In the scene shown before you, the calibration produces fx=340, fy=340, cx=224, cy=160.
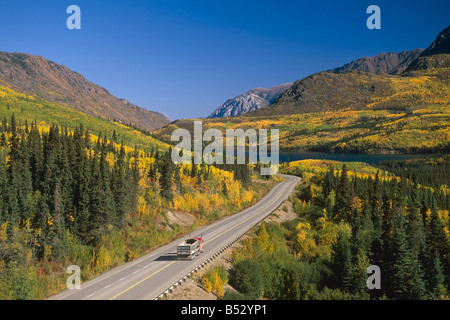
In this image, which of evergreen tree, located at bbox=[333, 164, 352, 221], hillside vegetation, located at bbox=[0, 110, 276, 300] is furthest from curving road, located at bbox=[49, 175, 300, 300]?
evergreen tree, located at bbox=[333, 164, 352, 221]

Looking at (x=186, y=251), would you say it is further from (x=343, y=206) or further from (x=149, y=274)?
(x=343, y=206)

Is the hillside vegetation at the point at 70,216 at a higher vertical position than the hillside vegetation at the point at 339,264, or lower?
higher

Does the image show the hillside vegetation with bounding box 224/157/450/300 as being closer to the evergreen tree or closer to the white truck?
the white truck

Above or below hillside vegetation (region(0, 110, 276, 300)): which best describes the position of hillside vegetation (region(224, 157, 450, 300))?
below

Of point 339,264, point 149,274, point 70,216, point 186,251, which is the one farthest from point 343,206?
point 70,216

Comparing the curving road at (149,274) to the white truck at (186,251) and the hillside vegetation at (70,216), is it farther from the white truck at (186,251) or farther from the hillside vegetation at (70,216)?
the hillside vegetation at (70,216)

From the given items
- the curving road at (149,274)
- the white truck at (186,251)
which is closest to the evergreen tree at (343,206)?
the curving road at (149,274)

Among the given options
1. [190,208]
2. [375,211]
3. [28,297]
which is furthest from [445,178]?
[28,297]

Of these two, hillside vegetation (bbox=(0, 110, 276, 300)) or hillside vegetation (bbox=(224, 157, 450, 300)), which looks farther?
hillside vegetation (bbox=(224, 157, 450, 300))

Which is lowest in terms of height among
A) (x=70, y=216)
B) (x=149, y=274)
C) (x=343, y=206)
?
(x=149, y=274)

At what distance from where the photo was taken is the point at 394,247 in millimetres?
37031

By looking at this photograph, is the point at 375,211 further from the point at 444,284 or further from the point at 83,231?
the point at 83,231

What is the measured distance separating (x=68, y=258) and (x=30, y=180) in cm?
1499

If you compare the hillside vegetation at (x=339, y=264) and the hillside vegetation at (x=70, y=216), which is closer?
the hillside vegetation at (x=70, y=216)
